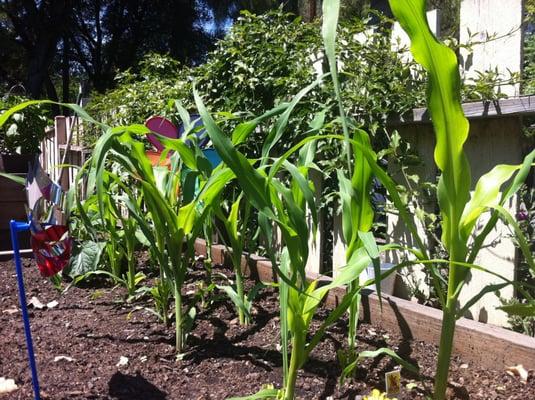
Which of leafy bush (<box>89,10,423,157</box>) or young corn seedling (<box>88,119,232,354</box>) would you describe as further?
leafy bush (<box>89,10,423,157</box>)

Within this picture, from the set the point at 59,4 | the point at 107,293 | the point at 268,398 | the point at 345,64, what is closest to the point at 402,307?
the point at 268,398

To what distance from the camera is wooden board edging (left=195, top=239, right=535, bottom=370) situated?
173 centimetres

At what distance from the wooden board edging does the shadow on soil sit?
619 mm

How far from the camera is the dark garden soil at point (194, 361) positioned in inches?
65.8

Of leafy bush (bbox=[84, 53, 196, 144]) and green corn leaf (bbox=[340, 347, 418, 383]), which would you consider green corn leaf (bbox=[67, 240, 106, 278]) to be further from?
green corn leaf (bbox=[340, 347, 418, 383])

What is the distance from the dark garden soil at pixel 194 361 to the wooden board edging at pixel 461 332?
→ 1.4 inches

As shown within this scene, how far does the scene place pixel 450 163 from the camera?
120cm

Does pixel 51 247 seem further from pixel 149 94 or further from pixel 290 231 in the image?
pixel 149 94

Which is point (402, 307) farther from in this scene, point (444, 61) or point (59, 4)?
point (59, 4)

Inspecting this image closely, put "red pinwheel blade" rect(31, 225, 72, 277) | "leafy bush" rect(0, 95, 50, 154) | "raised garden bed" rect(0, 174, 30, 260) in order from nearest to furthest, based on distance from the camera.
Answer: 1. "red pinwheel blade" rect(31, 225, 72, 277)
2. "raised garden bed" rect(0, 174, 30, 260)
3. "leafy bush" rect(0, 95, 50, 154)

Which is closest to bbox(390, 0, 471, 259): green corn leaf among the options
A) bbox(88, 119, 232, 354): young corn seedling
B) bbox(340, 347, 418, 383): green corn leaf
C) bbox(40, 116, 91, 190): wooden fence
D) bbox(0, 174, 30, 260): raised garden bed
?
bbox(340, 347, 418, 383): green corn leaf

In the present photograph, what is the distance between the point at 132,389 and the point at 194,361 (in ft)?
0.83

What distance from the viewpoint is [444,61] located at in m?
1.15

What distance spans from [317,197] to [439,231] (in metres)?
0.61
